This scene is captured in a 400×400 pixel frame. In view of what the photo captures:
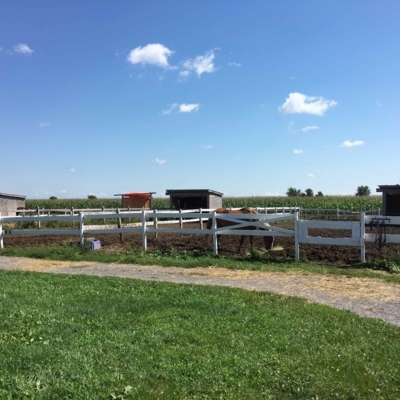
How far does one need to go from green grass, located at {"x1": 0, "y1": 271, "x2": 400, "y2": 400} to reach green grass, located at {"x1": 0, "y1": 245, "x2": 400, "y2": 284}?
3.07 meters

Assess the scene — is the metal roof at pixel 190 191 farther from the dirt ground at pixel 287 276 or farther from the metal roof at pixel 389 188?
the dirt ground at pixel 287 276

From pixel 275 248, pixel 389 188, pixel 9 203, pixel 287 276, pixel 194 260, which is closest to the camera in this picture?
pixel 287 276

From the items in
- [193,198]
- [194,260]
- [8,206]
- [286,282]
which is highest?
[193,198]

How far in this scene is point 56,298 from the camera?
659 cm

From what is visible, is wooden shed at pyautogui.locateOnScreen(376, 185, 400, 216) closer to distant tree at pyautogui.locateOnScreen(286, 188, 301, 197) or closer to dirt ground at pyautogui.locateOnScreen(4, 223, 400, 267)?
dirt ground at pyautogui.locateOnScreen(4, 223, 400, 267)

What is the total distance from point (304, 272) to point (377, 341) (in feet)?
15.3

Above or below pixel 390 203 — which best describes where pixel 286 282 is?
below

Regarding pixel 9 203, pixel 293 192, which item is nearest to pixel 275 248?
pixel 9 203

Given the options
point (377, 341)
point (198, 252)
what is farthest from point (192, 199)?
point (377, 341)

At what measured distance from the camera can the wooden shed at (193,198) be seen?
1201 inches

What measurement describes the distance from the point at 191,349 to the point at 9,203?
1079 inches

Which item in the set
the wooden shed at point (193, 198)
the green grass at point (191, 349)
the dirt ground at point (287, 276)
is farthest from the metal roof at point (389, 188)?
the green grass at point (191, 349)

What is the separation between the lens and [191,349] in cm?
432

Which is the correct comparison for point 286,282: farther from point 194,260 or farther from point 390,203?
point 390,203
